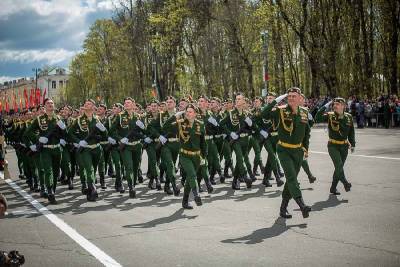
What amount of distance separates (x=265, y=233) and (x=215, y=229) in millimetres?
806

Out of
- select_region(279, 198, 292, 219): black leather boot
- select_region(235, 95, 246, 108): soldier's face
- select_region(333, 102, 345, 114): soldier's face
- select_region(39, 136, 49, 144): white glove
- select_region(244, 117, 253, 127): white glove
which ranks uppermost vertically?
select_region(235, 95, 246, 108): soldier's face

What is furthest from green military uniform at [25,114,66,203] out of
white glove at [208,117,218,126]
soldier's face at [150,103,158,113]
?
white glove at [208,117,218,126]

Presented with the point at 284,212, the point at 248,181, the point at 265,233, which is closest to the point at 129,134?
→ the point at 248,181

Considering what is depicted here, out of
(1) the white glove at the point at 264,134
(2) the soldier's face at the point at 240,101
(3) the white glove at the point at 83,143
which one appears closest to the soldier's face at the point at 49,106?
(3) the white glove at the point at 83,143

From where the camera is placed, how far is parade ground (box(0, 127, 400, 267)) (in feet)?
22.6

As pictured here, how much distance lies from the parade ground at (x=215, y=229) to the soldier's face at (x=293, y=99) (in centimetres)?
180

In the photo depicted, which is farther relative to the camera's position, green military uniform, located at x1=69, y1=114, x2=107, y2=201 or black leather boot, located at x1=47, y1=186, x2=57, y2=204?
green military uniform, located at x1=69, y1=114, x2=107, y2=201

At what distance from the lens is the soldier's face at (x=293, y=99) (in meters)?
9.15

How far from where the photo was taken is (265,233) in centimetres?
815

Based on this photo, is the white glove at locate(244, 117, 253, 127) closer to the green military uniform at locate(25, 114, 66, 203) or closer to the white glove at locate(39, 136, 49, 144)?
the green military uniform at locate(25, 114, 66, 203)

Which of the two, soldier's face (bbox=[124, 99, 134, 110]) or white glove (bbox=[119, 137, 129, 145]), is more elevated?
soldier's face (bbox=[124, 99, 134, 110])

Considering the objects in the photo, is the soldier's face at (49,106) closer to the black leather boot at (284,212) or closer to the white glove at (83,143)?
the white glove at (83,143)

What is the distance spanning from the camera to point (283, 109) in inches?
363

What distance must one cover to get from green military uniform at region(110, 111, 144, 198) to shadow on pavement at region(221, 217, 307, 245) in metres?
4.83
